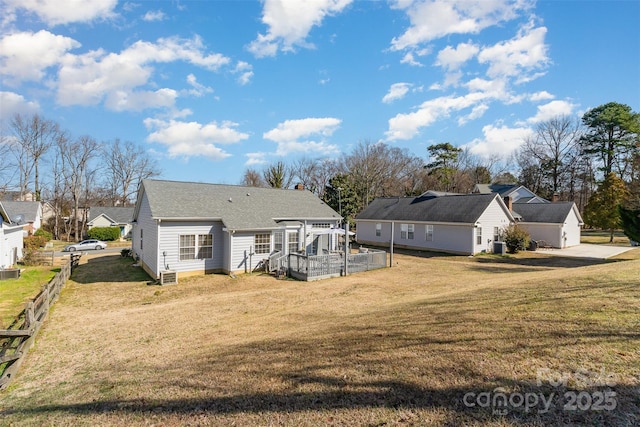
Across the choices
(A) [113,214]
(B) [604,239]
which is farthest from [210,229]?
(B) [604,239]

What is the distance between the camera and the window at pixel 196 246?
1791 cm

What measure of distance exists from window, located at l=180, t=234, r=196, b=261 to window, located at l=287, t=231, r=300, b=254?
6097 millimetres

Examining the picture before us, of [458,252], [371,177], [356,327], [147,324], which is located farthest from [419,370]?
[371,177]

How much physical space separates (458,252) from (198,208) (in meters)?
21.3

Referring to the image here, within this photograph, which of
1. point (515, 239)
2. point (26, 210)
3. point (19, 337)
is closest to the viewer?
point (19, 337)

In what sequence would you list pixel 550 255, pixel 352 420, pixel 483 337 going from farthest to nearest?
pixel 550 255, pixel 483 337, pixel 352 420

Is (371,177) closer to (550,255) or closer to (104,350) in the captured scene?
(550,255)

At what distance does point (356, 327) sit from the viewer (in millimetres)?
7887

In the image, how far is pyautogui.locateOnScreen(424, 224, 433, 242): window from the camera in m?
30.2

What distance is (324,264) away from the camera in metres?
18.1

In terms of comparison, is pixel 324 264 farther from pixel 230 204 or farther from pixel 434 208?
pixel 434 208

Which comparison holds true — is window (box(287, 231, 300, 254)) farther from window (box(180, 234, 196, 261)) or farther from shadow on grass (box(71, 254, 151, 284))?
shadow on grass (box(71, 254, 151, 284))

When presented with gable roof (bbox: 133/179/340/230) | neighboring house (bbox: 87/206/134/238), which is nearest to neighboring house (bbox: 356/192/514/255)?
gable roof (bbox: 133/179/340/230)

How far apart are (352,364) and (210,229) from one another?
1497cm
